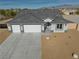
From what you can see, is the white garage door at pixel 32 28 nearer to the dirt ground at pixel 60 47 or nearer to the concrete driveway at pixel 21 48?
the concrete driveway at pixel 21 48

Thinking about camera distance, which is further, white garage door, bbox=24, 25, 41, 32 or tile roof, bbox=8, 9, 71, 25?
white garage door, bbox=24, 25, 41, 32

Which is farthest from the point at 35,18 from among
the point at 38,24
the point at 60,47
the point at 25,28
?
the point at 60,47

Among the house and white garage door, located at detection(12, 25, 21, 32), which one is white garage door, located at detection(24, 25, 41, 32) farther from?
white garage door, located at detection(12, 25, 21, 32)

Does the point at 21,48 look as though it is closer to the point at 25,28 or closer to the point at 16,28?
the point at 25,28

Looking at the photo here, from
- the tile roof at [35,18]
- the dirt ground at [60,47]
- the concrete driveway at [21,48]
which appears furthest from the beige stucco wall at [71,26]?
the concrete driveway at [21,48]

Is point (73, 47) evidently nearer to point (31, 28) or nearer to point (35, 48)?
point (35, 48)

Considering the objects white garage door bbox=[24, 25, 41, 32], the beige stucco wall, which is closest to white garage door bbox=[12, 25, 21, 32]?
white garage door bbox=[24, 25, 41, 32]

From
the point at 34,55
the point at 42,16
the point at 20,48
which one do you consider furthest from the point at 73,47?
the point at 42,16

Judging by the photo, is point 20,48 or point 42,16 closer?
point 20,48

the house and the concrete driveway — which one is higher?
the house
